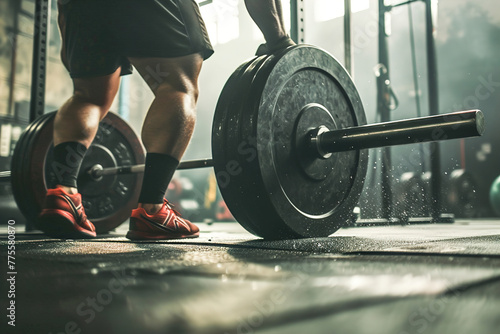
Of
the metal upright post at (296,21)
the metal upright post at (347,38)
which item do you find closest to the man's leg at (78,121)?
the metal upright post at (296,21)

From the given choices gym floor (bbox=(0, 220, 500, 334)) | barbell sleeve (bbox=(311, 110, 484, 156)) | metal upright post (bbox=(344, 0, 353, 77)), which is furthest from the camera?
metal upright post (bbox=(344, 0, 353, 77))

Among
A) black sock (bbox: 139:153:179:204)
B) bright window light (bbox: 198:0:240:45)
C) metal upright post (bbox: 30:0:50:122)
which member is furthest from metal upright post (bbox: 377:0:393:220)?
black sock (bbox: 139:153:179:204)

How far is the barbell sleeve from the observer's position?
0.91m

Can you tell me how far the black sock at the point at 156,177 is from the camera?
3.90 ft

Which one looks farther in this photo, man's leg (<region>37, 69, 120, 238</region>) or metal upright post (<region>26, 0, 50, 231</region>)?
metal upright post (<region>26, 0, 50, 231</region>)

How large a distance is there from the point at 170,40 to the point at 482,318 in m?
1.08

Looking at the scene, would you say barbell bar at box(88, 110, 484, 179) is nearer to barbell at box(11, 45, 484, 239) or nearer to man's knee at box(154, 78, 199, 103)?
barbell at box(11, 45, 484, 239)

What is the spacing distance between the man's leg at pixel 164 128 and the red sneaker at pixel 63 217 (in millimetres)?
172

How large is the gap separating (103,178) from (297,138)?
963mm

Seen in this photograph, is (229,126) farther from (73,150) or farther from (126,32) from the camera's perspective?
(73,150)

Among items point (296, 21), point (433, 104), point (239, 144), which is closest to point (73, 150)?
point (239, 144)

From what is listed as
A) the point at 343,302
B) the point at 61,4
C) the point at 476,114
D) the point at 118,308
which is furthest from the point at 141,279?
the point at 61,4

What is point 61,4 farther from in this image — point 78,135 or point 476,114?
point 476,114

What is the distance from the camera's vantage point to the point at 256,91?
1.03 metres
